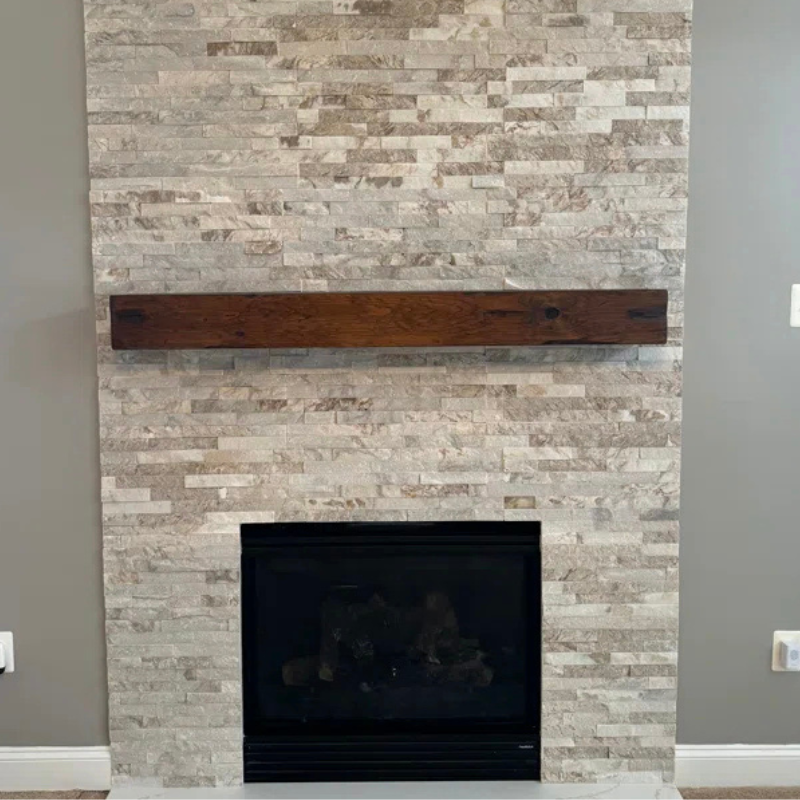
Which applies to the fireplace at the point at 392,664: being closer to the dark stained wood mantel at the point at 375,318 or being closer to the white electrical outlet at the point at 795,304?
the dark stained wood mantel at the point at 375,318

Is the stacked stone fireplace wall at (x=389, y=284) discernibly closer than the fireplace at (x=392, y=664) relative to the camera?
Yes

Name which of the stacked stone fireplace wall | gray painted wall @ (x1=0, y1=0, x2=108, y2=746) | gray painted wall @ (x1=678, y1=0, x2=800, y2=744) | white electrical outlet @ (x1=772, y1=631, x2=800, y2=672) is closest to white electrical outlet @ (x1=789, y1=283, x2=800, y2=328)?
gray painted wall @ (x1=678, y1=0, x2=800, y2=744)

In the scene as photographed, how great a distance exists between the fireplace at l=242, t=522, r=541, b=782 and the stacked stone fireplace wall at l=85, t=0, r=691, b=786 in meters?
0.08

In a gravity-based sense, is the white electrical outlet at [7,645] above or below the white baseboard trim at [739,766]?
above

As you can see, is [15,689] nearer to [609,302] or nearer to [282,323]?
[282,323]

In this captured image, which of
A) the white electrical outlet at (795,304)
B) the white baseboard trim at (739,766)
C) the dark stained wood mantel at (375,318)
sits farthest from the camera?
the white baseboard trim at (739,766)

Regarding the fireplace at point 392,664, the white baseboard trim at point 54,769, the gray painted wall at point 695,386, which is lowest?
the white baseboard trim at point 54,769

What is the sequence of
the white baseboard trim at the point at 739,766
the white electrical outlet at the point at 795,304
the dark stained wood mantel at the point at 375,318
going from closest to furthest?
1. the dark stained wood mantel at the point at 375,318
2. the white electrical outlet at the point at 795,304
3. the white baseboard trim at the point at 739,766

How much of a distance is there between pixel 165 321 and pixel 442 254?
695 mm

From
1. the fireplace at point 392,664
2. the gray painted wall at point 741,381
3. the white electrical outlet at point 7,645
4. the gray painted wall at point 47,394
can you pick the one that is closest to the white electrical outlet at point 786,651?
the gray painted wall at point 741,381

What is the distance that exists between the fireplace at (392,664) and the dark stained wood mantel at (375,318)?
0.55m

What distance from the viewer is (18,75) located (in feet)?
7.66

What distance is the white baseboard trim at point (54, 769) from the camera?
248 centimetres

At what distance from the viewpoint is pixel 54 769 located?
2.49 meters
